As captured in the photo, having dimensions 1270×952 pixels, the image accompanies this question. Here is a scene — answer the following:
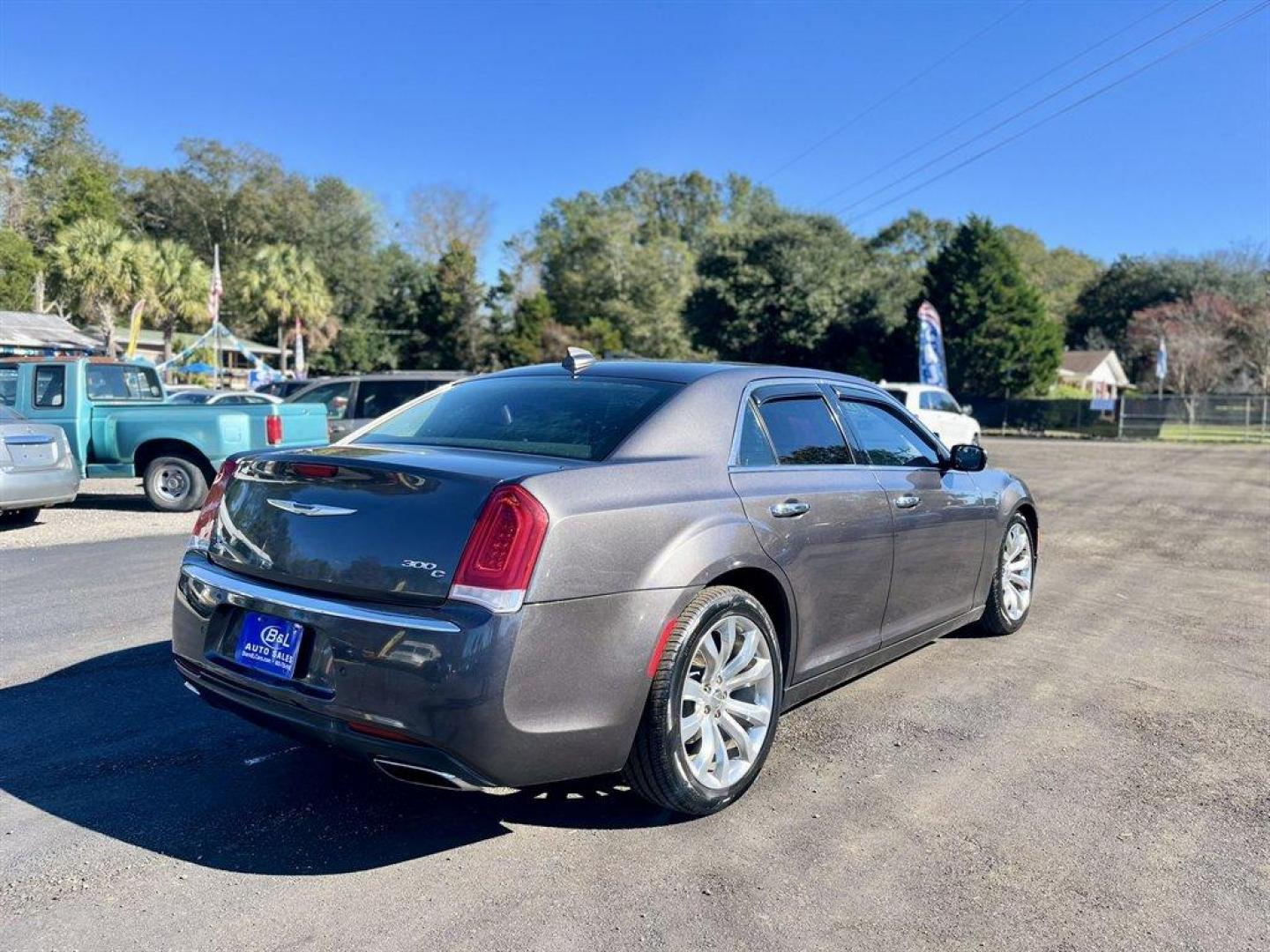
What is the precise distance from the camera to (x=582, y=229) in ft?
205

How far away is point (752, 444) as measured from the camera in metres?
3.90

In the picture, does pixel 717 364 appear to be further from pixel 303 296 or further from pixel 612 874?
pixel 303 296

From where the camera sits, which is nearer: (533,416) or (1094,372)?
(533,416)

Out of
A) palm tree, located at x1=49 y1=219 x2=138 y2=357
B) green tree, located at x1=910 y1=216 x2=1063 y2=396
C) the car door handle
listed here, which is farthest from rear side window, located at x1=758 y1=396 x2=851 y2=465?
green tree, located at x1=910 y1=216 x2=1063 y2=396

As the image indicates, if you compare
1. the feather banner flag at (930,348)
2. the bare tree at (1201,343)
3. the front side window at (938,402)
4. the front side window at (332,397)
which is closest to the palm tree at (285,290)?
the feather banner flag at (930,348)

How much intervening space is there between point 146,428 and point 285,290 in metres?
39.6

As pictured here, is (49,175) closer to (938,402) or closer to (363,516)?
(938,402)

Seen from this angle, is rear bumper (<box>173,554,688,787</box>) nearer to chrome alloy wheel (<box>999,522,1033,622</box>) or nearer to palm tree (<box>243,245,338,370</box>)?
chrome alloy wheel (<box>999,522,1033,622</box>)

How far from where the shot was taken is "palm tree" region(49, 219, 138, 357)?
3725cm

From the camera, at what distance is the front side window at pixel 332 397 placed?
13914 millimetres

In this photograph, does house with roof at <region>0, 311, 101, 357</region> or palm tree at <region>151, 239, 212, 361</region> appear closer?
house with roof at <region>0, 311, 101, 357</region>

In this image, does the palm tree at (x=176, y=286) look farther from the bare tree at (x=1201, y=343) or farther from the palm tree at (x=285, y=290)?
the bare tree at (x=1201, y=343)

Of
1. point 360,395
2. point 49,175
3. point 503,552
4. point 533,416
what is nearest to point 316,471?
point 503,552

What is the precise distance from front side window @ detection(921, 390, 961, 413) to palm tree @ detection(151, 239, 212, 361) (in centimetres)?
3267
